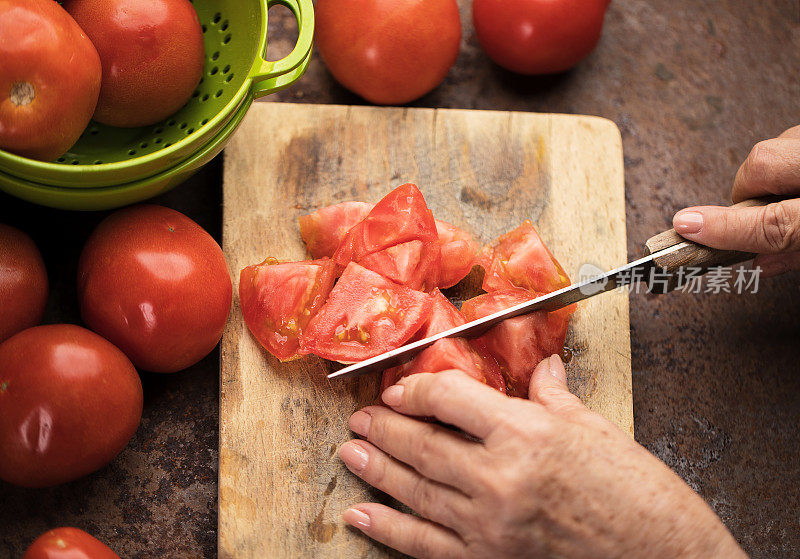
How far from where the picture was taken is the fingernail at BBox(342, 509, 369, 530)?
137 cm

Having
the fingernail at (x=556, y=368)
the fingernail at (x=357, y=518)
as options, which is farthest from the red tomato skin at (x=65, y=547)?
the fingernail at (x=556, y=368)

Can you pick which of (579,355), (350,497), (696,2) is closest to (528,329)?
(579,355)

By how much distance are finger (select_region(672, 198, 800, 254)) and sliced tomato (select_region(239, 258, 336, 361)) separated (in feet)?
2.45

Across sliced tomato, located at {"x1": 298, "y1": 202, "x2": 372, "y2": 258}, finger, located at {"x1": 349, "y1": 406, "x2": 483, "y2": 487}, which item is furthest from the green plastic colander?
finger, located at {"x1": 349, "y1": 406, "x2": 483, "y2": 487}

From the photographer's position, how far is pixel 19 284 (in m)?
1.33

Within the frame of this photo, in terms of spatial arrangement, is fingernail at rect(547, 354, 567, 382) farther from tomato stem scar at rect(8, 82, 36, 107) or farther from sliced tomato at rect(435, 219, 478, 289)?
tomato stem scar at rect(8, 82, 36, 107)

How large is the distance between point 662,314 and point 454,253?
1.92 ft

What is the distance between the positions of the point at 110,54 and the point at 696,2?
61.3 inches

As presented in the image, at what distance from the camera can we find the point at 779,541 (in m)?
1.60

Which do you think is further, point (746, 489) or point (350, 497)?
point (746, 489)

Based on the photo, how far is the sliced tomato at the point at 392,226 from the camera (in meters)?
1.45

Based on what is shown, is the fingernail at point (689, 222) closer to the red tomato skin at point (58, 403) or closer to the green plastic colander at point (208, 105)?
the green plastic colander at point (208, 105)

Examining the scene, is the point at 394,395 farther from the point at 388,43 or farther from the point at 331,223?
the point at 388,43

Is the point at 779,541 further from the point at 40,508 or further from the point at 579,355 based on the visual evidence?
the point at 40,508
